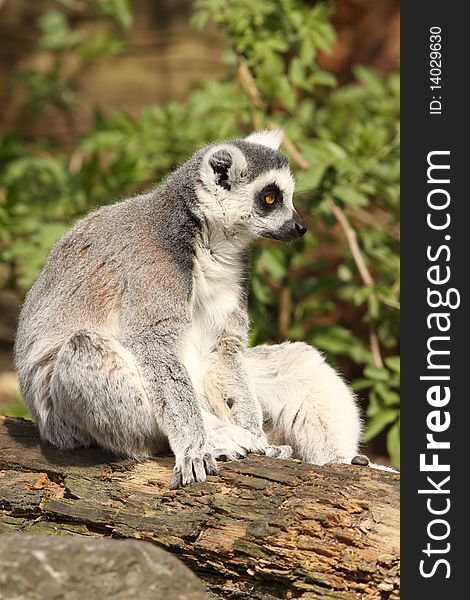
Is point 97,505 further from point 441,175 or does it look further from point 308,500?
point 441,175

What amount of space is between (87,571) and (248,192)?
9.24 ft

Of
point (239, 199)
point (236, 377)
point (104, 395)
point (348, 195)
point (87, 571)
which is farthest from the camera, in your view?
point (348, 195)

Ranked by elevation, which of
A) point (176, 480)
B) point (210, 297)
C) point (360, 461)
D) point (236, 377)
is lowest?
point (176, 480)

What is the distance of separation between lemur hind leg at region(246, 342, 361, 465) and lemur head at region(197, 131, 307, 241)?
792 millimetres

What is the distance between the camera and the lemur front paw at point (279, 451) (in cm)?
514

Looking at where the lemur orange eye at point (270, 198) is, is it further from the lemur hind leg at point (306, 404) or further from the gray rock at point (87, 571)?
the gray rock at point (87, 571)

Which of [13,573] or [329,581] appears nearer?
[13,573]

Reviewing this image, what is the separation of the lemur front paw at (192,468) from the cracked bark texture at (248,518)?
0.18 ft

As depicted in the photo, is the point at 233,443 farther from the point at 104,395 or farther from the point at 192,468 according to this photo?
the point at 104,395

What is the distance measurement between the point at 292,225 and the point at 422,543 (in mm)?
2161

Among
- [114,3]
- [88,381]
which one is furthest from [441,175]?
[114,3]

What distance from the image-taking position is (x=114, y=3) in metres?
8.54

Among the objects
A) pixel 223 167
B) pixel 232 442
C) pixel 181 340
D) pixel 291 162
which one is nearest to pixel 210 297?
pixel 181 340

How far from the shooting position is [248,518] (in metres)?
4.45
